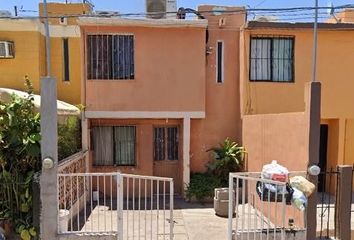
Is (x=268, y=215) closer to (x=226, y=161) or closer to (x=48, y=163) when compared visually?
(x=48, y=163)

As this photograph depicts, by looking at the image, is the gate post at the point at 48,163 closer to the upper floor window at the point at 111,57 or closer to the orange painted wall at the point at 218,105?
the upper floor window at the point at 111,57

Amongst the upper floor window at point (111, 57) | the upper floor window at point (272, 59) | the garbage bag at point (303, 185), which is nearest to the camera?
the garbage bag at point (303, 185)

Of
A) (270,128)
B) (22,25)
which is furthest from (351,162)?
(22,25)

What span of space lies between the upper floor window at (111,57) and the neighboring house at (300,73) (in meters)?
3.76

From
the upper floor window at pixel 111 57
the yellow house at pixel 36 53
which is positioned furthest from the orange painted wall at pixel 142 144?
the yellow house at pixel 36 53

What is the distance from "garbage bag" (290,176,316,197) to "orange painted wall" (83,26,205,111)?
5.42 m

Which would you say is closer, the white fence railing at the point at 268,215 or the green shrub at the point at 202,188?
the white fence railing at the point at 268,215

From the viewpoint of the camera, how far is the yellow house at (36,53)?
1344 centimetres

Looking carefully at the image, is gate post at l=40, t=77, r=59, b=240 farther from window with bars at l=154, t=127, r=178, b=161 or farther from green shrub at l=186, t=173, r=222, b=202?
window with bars at l=154, t=127, r=178, b=161

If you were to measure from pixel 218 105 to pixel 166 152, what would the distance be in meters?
2.45

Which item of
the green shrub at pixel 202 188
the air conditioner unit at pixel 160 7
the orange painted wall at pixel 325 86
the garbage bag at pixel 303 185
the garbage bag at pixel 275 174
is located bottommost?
the green shrub at pixel 202 188

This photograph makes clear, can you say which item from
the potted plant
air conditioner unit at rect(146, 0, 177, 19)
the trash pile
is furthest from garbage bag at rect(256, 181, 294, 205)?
air conditioner unit at rect(146, 0, 177, 19)

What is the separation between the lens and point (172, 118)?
36.5 feet

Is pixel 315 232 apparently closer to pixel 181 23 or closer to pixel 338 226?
pixel 338 226
